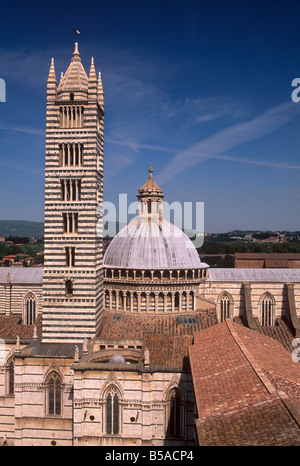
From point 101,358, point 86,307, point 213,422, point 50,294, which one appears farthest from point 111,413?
point 213,422

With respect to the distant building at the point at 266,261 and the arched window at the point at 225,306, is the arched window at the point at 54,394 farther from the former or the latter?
the distant building at the point at 266,261

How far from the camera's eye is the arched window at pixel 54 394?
29.1m

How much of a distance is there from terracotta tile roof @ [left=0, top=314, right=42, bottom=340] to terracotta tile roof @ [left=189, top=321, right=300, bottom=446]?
17759 mm

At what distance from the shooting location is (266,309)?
41.0m

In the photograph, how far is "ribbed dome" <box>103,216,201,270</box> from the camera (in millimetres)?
37000

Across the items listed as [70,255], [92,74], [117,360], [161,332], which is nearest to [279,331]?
[161,332]

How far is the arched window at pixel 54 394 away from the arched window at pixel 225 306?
1814 centimetres

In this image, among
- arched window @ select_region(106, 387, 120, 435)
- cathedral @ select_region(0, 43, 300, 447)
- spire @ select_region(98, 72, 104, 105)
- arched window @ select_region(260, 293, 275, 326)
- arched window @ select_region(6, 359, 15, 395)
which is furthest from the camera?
arched window @ select_region(260, 293, 275, 326)

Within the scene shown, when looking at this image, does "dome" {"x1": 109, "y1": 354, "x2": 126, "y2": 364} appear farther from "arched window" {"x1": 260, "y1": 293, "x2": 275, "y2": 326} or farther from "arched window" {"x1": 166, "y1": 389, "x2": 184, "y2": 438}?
"arched window" {"x1": 260, "y1": 293, "x2": 275, "y2": 326}

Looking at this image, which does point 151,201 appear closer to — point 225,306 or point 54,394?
point 225,306

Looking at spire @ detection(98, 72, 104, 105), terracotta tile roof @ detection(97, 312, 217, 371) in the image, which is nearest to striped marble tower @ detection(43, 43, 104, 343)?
spire @ detection(98, 72, 104, 105)

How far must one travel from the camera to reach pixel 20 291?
140 ft
